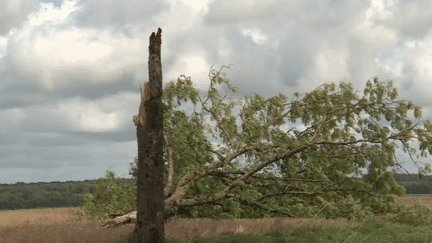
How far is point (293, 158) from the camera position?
14.8 meters

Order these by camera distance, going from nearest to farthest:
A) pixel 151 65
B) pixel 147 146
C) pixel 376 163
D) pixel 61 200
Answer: pixel 147 146, pixel 151 65, pixel 376 163, pixel 61 200

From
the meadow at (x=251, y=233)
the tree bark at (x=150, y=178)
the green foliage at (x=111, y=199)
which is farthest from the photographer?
the green foliage at (x=111, y=199)

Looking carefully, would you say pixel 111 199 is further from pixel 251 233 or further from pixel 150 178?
pixel 150 178

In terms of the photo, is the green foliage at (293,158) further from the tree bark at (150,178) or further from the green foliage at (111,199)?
the tree bark at (150,178)

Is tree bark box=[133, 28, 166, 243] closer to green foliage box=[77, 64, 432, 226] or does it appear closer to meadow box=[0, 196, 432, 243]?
meadow box=[0, 196, 432, 243]

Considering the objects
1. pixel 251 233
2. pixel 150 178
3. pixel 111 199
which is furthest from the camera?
pixel 111 199

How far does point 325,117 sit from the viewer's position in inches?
594

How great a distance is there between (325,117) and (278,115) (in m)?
1.92

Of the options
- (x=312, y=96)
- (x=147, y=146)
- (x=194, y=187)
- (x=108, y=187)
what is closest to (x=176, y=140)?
(x=194, y=187)

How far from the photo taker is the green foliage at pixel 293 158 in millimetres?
13938

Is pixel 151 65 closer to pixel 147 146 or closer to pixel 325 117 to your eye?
pixel 147 146

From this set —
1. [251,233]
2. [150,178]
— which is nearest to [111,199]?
[251,233]

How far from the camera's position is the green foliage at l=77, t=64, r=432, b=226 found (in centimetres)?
1394

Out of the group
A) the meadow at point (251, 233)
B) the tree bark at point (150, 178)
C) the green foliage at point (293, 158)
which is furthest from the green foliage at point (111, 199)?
the tree bark at point (150, 178)
